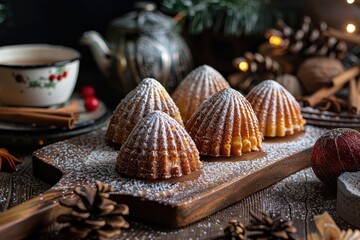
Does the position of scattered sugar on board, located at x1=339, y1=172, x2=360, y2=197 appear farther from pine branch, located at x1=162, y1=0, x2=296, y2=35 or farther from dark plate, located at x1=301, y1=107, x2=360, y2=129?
pine branch, located at x1=162, y1=0, x2=296, y2=35

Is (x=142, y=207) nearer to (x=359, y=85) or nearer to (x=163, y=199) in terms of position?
(x=163, y=199)

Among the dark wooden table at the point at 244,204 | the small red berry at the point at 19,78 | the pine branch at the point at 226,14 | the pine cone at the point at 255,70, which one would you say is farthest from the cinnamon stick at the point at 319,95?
Result: the small red berry at the point at 19,78

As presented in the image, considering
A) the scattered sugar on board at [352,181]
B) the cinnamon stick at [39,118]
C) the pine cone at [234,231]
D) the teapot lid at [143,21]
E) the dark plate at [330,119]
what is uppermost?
the teapot lid at [143,21]

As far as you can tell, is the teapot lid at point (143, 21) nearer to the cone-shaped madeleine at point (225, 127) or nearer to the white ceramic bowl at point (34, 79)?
the white ceramic bowl at point (34, 79)

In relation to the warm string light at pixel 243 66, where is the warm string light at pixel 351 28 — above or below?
above

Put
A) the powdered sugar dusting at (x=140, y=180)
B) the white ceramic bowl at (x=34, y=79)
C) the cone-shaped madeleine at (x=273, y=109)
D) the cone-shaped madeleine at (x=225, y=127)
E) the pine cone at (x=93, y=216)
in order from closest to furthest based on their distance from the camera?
the pine cone at (x=93, y=216) → the powdered sugar dusting at (x=140, y=180) → the cone-shaped madeleine at (x=225, y=127) → the cone-shaped madeleine at (x=273, y=109) → the white ceramic bowl at (x=34, y=79)
